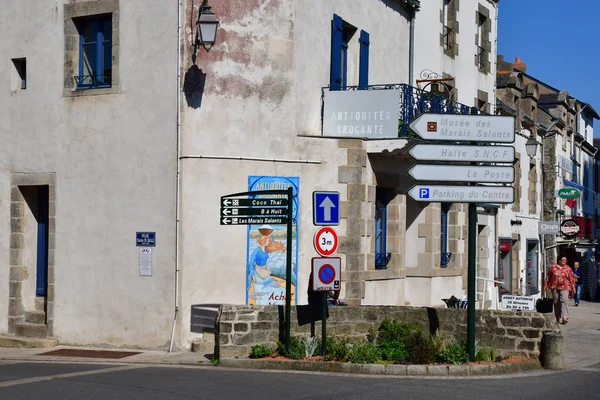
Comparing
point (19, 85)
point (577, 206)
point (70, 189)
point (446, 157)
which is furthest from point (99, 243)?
point (577, 206)

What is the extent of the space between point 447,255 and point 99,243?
940 cm

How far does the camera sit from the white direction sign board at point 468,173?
47.4 feet

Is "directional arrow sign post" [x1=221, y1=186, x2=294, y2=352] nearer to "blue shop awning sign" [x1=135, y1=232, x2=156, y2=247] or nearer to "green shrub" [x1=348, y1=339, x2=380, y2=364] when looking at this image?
"green shrub" [x1=348, y1=339, x2=380, y2=364]

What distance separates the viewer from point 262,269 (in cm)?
1683

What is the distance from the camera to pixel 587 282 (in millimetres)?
44125

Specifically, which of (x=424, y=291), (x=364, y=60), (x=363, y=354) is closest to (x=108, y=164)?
(x=364, y=60)

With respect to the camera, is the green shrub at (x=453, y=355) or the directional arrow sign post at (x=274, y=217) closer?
the green shrub at (x=453, y=355)

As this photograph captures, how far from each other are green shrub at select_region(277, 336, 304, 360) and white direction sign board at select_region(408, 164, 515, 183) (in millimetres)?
3019

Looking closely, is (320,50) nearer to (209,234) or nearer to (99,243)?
(209,234)

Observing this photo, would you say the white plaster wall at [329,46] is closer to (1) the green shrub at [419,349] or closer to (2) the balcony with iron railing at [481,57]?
(1) the green shrub at [419,349]

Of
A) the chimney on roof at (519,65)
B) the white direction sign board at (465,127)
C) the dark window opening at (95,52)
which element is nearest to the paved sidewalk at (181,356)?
the white direction sign board at (465,127)

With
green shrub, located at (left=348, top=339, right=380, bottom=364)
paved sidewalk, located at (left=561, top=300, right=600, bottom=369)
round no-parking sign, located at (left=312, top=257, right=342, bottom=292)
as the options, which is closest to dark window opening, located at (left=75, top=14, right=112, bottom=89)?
round no-parking sign, located at (left=312, top=257, right=342, bottom=292)

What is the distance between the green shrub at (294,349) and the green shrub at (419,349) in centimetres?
154

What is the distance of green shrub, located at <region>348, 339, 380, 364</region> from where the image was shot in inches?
543
